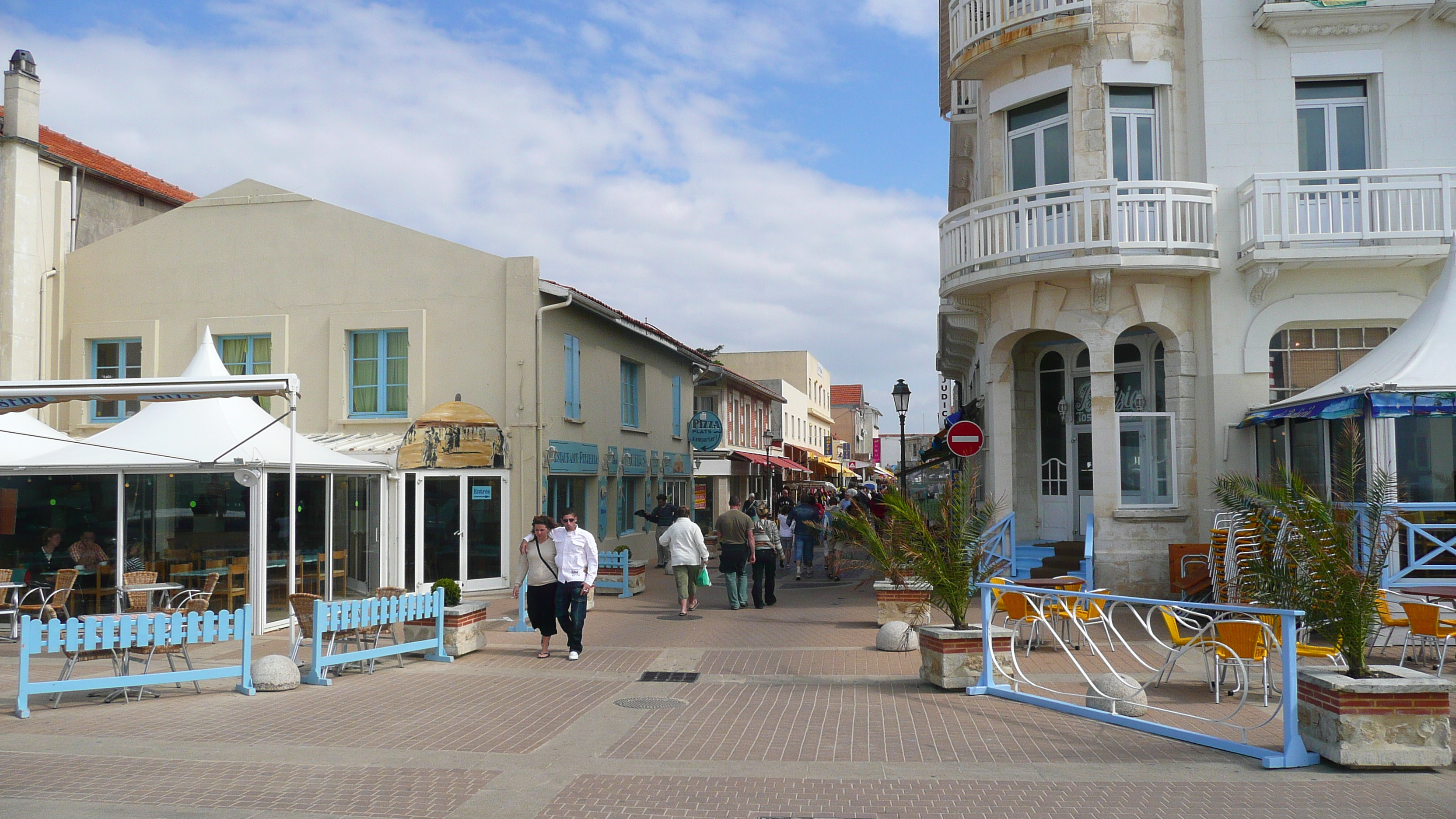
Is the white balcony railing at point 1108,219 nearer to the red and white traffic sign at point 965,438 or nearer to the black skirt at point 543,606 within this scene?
the red and white traffic sign at point 965,438

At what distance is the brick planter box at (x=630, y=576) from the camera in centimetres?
1852

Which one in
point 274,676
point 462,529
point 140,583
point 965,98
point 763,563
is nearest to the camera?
point 274,676

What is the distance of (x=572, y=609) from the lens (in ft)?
38.6

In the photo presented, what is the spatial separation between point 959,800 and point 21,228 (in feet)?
64.7

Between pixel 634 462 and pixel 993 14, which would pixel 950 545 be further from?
pixel 634 462

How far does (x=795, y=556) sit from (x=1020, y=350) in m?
7.53

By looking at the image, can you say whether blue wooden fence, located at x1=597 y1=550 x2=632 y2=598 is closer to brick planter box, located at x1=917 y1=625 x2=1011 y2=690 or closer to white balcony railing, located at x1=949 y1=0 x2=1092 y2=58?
brick planter box, located at x1=917 y1=625 x2=1011 y2=690

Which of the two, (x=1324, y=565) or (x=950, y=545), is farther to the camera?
(x=950, y=545)

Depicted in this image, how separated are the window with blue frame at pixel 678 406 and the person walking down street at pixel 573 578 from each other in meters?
16.8

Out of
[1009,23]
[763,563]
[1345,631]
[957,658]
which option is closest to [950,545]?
[957,658]

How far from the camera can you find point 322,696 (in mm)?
9594

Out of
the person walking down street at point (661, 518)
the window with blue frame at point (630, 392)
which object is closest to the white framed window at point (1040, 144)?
the person walking down street at point (661, 518)

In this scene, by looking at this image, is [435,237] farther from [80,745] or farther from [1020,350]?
[80,745]

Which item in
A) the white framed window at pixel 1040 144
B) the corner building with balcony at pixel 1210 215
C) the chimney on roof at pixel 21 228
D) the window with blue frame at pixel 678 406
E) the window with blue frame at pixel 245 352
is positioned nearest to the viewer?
the corner building with balcony at pixel 1210 215
